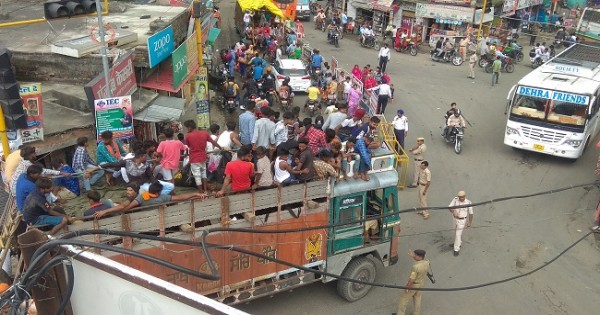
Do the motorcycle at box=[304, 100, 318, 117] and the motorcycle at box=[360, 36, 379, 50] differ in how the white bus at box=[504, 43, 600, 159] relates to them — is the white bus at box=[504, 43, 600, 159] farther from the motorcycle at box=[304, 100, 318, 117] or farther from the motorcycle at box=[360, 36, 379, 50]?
the motorcycle at box=[360, 36, 379, 50]

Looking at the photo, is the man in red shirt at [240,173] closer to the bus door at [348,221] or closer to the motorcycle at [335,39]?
the bus door at [348,221]

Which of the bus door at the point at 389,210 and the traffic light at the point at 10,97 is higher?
the traffic light at the point at 10,97

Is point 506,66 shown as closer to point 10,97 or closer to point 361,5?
point 361,5

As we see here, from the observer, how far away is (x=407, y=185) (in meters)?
14.6

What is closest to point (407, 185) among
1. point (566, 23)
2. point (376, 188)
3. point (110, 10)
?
point (376, 188)

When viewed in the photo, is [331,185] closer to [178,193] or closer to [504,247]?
[178,193]

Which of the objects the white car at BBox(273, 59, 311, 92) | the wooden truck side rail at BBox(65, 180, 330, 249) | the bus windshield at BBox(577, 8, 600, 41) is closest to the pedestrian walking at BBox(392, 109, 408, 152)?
the wooden truck side rail at BBox(65, 180, 330, 249)

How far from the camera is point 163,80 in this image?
14.5 m

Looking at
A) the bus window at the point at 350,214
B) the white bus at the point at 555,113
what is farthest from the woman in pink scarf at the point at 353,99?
the bus window at the point at 350,214

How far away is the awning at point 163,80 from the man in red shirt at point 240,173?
20.8 ft

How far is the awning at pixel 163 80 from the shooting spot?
557 inches

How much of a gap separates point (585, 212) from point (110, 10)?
52.1ft

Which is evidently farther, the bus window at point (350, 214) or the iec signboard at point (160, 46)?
the iec signboard at point (160, 46)

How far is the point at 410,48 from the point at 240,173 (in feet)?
75.9
